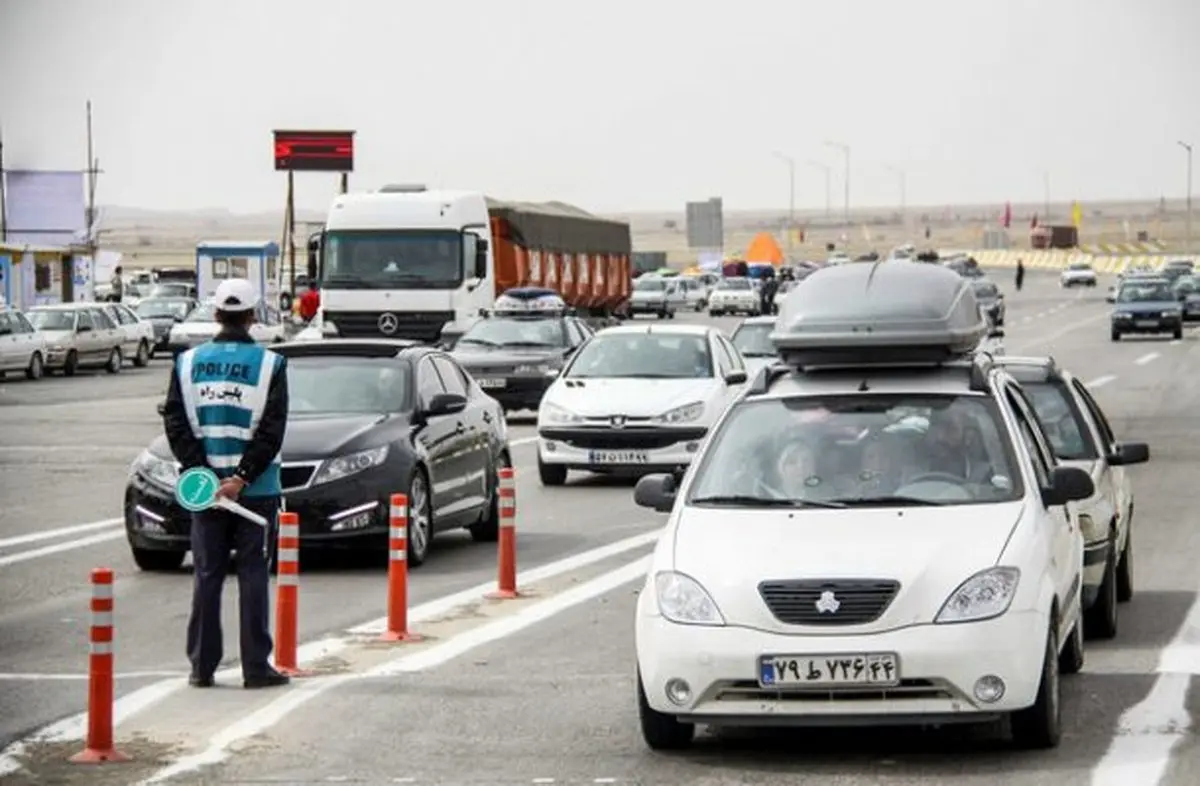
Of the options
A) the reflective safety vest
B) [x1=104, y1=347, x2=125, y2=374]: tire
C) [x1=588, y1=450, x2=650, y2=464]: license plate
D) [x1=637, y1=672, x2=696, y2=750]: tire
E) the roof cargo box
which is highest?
the roof cargo box

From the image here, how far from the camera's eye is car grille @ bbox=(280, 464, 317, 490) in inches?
727

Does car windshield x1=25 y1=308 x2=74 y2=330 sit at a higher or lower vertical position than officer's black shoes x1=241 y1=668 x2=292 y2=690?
higher

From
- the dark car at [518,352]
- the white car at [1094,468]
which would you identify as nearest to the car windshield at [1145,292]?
the dark car at [518,352]

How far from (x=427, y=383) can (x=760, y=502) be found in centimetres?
934

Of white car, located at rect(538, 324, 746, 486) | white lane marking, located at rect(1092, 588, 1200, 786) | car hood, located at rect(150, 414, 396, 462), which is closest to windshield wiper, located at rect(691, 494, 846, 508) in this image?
white lane marking, located at rect(1092, 588, 1200, 786)

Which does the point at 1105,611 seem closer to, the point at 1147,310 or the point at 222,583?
the point at 222,583

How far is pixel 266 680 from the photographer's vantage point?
1270cm

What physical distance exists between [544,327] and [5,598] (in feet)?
72.3

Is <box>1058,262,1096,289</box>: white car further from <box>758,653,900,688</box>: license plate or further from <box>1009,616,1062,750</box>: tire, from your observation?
<box>758,653,900,688</box>: license plate

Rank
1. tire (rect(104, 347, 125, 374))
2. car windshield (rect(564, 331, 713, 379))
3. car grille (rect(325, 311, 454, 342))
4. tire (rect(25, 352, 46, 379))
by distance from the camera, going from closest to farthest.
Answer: car windshield (rect(564, 331, 713, 379)) < car grille (rect(325, 311, 454, 342)) < tire (rect(25, 352, 46, 379)) < tire (rect(104, 347, 125, 374))

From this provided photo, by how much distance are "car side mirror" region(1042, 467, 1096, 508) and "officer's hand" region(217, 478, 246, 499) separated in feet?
11.6

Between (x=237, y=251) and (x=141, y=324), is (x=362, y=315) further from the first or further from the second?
(x=237, y=251)

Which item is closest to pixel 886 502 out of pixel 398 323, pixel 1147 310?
pixel 398 323

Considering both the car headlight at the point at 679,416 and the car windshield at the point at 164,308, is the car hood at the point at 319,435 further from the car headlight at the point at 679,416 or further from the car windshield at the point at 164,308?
the car windshield at the point at 164,308
